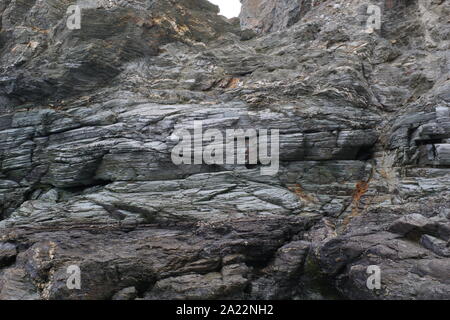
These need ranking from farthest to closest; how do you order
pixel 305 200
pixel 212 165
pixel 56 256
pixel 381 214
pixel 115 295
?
pixel 212 165, pixel 305 200, pixel 381 214, pixel 56 256, pixel 115 295

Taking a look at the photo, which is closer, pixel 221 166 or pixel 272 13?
pixel 221 166

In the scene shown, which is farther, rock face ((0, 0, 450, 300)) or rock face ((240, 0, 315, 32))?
rock face ((240, 0, 315, 32))

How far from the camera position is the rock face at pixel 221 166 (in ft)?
41.4

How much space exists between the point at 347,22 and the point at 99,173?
17.9 meters

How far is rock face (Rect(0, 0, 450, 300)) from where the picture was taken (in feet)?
41.4

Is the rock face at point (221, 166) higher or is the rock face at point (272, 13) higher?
the rock face at point (272, 13)

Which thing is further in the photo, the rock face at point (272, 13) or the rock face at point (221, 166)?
the rock face at point (272, 13)

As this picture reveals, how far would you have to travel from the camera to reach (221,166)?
1653 cm

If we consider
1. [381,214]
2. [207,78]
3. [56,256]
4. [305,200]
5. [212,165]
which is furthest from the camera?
[207,78]

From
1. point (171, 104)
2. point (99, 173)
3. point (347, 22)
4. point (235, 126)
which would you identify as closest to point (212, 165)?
point (235, 126)

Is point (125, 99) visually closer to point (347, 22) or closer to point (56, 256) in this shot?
point (56, 256)

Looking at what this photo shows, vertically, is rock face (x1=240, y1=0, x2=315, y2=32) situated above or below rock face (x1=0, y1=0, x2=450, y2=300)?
above

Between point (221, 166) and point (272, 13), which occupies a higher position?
point (272, 13)

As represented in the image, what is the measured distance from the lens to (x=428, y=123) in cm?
1514
